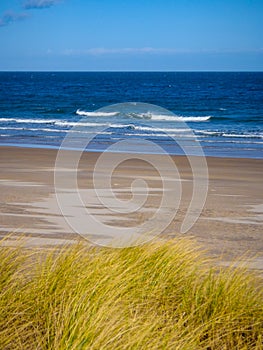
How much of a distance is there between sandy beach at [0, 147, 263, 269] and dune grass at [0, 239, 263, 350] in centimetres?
79

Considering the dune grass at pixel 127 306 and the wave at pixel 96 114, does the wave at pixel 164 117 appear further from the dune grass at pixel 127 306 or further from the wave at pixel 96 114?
the dune grass at pixel 127 306

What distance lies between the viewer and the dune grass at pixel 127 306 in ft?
13.0

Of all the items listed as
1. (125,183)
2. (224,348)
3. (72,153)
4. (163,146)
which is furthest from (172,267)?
(163,146)

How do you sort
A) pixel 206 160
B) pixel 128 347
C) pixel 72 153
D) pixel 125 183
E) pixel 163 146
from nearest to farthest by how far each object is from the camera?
1. pixel 128 347
2. pixel 125 183
3. pixel 206 160
4. pixel 72 153
5. pixel 163 146

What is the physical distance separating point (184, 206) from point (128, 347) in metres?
7.47

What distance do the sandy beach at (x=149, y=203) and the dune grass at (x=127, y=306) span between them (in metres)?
0.79

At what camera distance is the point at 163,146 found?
79.5 ft

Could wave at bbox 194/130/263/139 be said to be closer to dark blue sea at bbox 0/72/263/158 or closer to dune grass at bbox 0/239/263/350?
dark blue sea at bbox 0/72/263/158

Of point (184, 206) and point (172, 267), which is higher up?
point (172, 267)

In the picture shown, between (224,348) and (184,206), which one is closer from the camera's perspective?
(224,348)

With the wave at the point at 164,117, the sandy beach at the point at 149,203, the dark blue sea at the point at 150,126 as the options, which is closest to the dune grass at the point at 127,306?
the sandy beach at the point at 149,203

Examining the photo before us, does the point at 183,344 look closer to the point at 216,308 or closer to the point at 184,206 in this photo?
the point at 216,308

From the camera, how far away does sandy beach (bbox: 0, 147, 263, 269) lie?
8719 mm

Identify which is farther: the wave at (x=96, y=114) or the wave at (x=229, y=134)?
the wave at (x=96, y=114)
